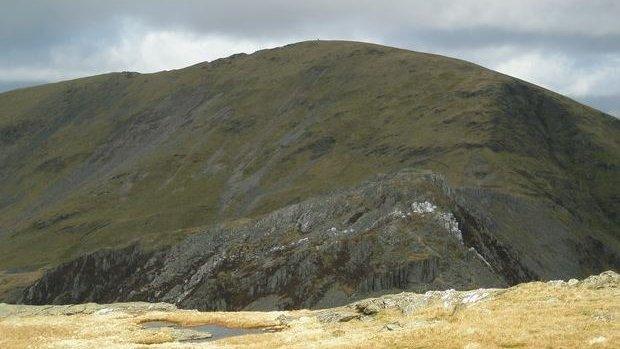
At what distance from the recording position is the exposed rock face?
99.8 meters

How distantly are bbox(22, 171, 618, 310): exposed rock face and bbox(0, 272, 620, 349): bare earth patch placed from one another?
4162 cm

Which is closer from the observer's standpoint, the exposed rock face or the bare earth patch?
the bare earth patch

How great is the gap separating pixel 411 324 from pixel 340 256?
63252 millimetres

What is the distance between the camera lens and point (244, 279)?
114062mm

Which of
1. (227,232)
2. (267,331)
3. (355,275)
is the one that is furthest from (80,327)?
(227,232)

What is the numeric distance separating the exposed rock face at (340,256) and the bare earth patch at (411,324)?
4162cm

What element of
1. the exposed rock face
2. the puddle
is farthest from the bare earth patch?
the exposed rock face

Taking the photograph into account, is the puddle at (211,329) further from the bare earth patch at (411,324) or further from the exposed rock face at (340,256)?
the exposed rock face at (340,256)

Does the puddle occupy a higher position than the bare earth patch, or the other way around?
the bare earth patch

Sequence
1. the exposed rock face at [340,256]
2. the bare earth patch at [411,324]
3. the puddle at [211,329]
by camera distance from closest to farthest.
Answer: the bare earth patch at [411,324] < the puddle at [211,329] < the exposed rock face at [340,256]

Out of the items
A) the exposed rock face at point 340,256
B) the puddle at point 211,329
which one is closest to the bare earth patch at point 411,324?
the puddle at point 211,329

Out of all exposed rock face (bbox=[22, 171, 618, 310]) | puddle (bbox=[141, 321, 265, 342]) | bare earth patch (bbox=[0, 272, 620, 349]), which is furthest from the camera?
exposed rock face (bbox=[22, 171, 618, 310])

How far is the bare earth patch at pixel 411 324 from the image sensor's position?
117ft

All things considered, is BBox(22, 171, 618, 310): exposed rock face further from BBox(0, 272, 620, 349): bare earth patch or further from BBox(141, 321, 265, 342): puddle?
BBox(141, 321, 265, 342): puddle
